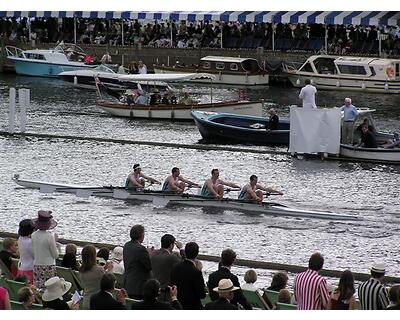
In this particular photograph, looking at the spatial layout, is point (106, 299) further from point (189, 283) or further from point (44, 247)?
point (44, 247)

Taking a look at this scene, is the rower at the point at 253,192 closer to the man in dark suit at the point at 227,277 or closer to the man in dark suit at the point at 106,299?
the man in dark suit at the point at 227,277

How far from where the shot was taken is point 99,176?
33094mm

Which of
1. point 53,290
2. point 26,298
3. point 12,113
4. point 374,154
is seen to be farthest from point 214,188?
point 12,113

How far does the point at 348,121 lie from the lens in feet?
116

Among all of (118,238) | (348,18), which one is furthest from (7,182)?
(348,18)

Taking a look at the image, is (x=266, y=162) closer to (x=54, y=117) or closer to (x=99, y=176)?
(x=99, y=176)

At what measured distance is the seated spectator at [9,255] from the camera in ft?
55.1

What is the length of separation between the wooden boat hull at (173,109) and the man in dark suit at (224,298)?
3095cm

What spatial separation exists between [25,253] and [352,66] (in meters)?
42.5

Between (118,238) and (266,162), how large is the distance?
11022 mm

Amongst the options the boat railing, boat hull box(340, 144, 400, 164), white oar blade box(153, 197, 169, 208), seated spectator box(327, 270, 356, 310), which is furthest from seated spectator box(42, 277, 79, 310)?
the boat railing

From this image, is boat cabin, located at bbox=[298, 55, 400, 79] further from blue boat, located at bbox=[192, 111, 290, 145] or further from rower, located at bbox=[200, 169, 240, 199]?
rower, located at bbox=[200, 169, 240, 199]

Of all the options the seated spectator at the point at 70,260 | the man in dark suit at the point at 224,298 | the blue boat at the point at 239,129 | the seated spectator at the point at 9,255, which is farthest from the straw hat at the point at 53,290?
the blue boat at the point at 239,129

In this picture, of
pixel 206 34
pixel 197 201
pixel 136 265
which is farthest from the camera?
pixel 206 34
